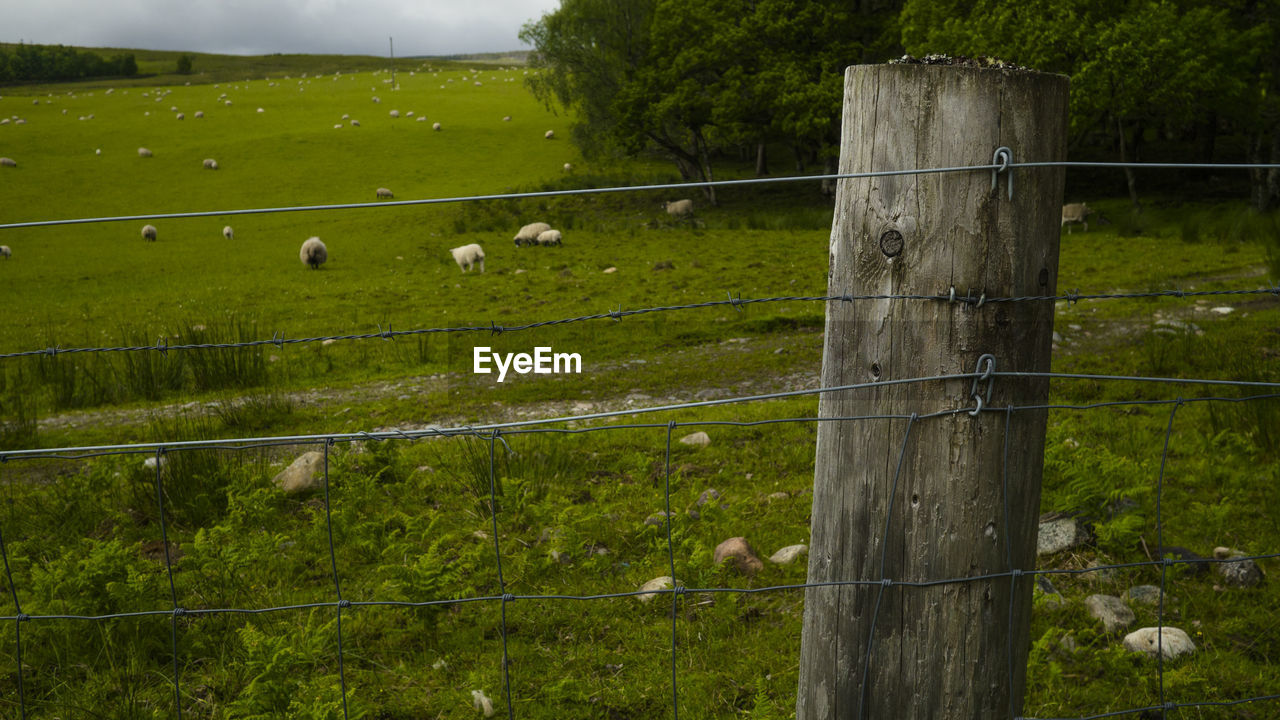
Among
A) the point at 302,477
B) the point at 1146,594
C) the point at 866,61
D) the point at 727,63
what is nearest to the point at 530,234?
the point at 727,63

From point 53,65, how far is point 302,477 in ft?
326

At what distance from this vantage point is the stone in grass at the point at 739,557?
4.27 m

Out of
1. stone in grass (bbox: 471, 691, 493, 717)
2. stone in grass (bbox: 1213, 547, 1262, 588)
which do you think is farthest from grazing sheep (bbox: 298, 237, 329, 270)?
stone in grass (bbox: 1213, 547, 1262, 588)

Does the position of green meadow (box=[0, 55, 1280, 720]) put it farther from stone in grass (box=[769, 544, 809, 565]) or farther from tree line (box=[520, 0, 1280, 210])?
tree line (box=[520, 0, 1280, 210])

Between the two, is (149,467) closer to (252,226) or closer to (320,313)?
(320,313)

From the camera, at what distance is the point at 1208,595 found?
392 cm

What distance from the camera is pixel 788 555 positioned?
14.3ft

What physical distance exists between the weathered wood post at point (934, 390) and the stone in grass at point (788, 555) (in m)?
2.14

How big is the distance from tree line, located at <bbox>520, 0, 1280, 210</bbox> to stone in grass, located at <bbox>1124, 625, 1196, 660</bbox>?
18011 mm

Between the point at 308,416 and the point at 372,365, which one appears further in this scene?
the point at 372,365

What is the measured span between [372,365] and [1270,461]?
875cm

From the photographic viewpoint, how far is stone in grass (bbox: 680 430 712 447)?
254 inches

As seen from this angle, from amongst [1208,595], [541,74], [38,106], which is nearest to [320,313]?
[1208,595]

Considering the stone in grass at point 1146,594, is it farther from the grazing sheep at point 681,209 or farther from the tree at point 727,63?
the grazing sheep at point 681,209
